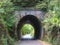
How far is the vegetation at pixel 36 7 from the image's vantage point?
1738cm

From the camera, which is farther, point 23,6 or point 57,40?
point 23,6

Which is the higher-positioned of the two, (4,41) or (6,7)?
(6,7)

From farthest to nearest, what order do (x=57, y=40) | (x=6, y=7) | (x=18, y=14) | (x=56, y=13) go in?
(x=18, y=14)
(x=6, y=7)
(x=57, y=40)
(x=56, y=13)

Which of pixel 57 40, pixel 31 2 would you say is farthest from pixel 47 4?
pixel 57 40

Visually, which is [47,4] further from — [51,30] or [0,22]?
[0,22]

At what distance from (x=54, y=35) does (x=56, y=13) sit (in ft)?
13.6

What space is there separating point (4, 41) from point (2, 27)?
1179mm

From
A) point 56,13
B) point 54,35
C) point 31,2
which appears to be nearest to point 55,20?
point 56,13

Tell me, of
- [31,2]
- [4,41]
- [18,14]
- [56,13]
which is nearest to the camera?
[4,41]

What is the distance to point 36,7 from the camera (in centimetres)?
2592

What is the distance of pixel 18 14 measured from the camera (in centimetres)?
2567

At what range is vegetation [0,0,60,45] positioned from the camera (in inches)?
684

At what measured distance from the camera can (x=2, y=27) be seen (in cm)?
1666

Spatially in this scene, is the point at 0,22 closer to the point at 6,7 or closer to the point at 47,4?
the point at 6,7
